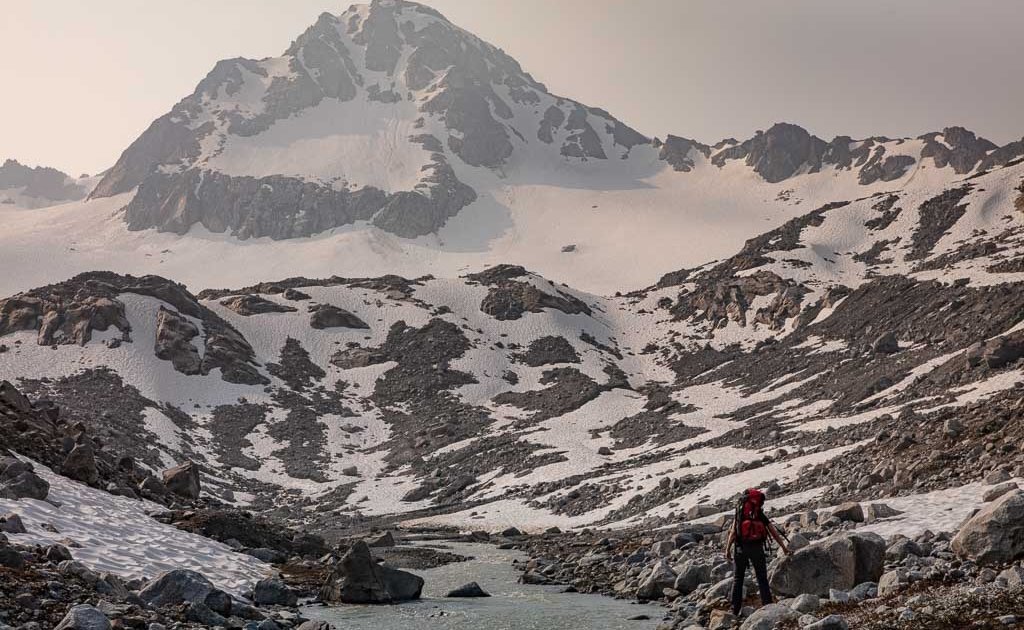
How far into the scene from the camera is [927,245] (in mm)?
123438

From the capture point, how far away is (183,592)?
55.5ft

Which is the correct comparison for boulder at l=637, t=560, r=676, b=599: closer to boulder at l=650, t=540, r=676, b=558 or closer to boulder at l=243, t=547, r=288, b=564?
boulder at l=650, t=540, r=676, b=558

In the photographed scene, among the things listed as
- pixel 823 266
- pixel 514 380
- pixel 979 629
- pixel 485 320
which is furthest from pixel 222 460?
pixel 823 266

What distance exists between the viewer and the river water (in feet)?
64.7

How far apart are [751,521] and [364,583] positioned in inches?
492

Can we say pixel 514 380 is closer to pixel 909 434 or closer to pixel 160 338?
pixel 160 338

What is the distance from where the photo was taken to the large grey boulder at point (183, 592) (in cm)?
1647

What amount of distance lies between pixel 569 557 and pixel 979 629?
977 inches

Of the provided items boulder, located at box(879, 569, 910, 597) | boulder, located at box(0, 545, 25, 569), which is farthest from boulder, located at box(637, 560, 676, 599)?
boulder, located at box(0, 545, 25, 569)

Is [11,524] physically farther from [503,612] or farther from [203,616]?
[503,612]

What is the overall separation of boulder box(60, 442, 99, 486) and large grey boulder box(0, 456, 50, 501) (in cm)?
462

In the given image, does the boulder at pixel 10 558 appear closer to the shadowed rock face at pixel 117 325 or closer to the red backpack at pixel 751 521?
the red backpack at pixel 751 521

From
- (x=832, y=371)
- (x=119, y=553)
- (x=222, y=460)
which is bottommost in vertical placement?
(x=222, y=460)

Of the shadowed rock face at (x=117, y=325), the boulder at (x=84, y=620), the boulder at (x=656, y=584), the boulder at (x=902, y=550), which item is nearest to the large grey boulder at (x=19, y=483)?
the boulder at (x=84, y=620)
